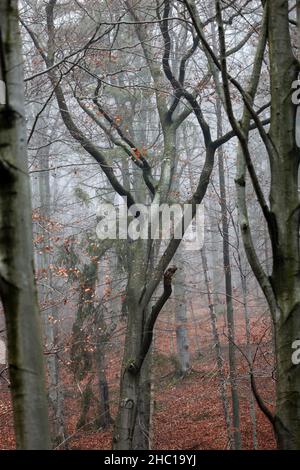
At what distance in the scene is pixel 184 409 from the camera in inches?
554

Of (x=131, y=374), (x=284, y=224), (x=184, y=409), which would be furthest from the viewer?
(x=184, y=409)

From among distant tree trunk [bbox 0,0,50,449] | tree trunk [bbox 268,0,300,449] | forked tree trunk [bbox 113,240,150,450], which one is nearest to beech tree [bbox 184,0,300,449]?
tree trunk [bbox 268,0,300,449]

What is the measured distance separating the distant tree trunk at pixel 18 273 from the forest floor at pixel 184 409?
826 cm

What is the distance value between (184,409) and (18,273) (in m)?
12.9

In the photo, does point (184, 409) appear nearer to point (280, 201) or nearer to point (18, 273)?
point (280, 201)

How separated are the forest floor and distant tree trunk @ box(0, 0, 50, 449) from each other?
8263 millimetres

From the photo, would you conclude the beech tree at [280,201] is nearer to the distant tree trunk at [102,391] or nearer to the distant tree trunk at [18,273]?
the distant tree trunk at [18,273]

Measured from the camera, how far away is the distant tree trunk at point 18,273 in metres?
2.11

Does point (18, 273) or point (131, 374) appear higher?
point (18, 273)

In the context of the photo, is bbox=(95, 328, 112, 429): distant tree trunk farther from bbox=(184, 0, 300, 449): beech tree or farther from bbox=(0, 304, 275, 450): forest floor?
bbox=(184, 0, 300, 449): beech tree

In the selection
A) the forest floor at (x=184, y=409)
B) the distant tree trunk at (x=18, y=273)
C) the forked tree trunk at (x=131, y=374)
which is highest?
the distant tree trunk at (x=18, y=273)

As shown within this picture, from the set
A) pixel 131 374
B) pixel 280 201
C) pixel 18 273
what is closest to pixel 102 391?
pixel 131 374

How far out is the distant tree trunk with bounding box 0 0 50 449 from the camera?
6.93ft

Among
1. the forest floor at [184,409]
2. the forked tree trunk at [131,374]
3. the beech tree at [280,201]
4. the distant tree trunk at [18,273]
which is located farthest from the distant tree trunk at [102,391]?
the distant tree trunk at [18,273]
